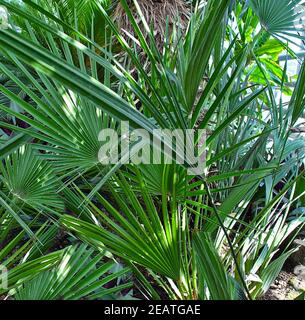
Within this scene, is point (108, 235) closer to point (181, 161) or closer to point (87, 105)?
point (87, 105)

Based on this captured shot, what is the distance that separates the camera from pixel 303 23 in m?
1.30

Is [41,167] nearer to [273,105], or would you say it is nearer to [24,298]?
[24,298]

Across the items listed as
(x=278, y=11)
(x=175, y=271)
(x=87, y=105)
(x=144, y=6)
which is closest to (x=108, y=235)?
(x=175, y=271)

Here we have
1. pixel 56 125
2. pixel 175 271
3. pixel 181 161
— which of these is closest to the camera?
pixel 181 161

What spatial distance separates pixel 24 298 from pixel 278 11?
39.5 inches

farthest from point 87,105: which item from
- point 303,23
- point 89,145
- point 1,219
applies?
point 303,23

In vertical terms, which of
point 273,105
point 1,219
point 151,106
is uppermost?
point 273,105

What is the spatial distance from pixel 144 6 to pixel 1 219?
4.01ft

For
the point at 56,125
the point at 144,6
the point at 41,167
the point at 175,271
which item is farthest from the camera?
the point at 144,6

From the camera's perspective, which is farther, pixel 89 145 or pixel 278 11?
pixel 278 11

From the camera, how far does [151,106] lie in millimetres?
636

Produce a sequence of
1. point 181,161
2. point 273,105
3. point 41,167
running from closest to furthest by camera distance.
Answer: point 181,161
point 41,167
point 273,105
